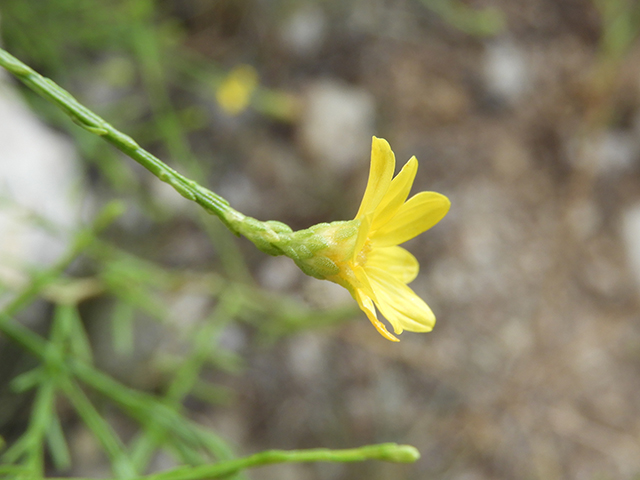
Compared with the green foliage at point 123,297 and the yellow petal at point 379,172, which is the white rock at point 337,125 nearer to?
the green foliage at point 123,297

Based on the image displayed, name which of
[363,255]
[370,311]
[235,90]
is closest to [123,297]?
[363,255]

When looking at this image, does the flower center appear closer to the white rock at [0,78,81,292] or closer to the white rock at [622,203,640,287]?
the white rock at [0,78,81,292]

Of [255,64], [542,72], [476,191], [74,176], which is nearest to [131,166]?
[74,176]

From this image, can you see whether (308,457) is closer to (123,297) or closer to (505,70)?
(123,297)

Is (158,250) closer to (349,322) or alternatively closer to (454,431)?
(349,322)

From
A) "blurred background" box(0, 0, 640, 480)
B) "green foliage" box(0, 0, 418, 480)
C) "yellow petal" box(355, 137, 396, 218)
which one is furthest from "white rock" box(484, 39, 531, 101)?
"yellow petal" box(355, 137, 396, 218)

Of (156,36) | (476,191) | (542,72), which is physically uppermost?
(542,72)
